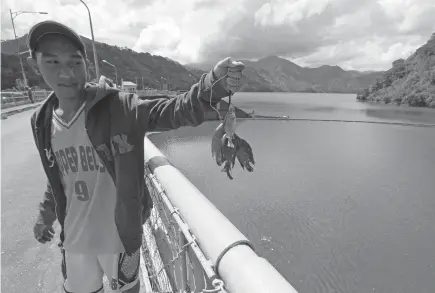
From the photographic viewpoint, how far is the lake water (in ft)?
48.0

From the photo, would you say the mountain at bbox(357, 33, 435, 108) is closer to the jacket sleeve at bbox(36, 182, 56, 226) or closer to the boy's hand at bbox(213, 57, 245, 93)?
the boy's hand at bbox(213, 57, 245, 93)

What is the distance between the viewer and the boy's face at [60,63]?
170cm

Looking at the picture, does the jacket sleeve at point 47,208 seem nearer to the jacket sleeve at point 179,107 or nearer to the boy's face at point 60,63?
the boy's face at point 60,63

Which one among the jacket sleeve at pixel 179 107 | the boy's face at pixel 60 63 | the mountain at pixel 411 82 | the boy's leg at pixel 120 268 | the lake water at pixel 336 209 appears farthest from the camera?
the mountain at pixel 411 82

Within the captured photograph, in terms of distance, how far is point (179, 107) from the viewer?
1.52m

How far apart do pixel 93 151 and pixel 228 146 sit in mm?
904

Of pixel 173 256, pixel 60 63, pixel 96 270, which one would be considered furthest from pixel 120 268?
pixel 60 63

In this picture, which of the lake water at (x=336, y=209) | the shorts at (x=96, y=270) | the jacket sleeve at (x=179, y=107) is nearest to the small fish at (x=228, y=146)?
the jacket sleeve at (x=179, y=107)

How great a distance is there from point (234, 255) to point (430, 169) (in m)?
35.7

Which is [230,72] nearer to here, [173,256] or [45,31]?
[45,31]

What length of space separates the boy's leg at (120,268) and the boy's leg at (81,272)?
0.08 metres

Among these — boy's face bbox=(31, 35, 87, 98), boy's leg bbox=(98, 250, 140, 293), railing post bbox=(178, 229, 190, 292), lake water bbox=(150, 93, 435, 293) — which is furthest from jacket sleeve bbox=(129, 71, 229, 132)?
lake water bbox=(150, 93, 435, 293)

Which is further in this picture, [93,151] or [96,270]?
[96,270]

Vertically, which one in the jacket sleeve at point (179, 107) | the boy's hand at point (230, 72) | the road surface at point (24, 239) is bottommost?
the road surface at point (24, 239)
